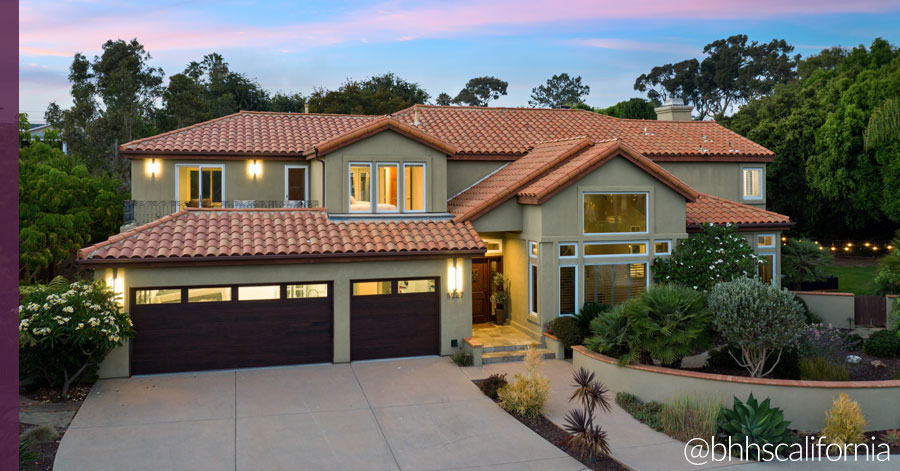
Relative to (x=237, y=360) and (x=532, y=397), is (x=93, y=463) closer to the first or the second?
(x=237, y=360)

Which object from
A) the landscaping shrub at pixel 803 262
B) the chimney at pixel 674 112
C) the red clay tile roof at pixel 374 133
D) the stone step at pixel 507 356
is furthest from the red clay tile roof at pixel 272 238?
the chimney at pixel 674 112

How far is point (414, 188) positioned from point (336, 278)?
3.99 metres

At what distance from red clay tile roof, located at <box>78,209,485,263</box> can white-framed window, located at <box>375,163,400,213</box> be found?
595 mm

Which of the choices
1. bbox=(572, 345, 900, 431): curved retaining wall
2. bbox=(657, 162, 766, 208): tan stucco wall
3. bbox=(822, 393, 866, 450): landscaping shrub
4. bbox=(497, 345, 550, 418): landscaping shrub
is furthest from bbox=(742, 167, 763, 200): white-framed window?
bbox=(497, 345, 550, 418): landscaping shrub

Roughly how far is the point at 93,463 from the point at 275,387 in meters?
4.67

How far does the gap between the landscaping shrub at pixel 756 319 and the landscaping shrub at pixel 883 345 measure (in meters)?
4.91

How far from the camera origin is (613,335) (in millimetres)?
15164

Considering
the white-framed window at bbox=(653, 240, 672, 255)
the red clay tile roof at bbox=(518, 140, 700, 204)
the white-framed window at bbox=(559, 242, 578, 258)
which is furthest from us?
the white-framed window at bbox=(653, 240, 672, 255)

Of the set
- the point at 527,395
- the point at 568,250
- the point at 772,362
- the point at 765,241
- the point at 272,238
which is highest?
the point at 272,238

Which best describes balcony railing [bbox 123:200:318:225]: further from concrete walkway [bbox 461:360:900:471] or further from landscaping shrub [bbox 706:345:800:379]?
landscaping shrub [bbox 706:345:800:379]

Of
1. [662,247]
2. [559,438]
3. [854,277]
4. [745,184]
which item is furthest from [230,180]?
[854,277]

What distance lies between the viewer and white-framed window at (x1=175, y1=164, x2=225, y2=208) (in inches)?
815

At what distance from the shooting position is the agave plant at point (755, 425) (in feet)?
37.5

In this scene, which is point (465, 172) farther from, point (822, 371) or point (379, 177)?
point (822, 371)
